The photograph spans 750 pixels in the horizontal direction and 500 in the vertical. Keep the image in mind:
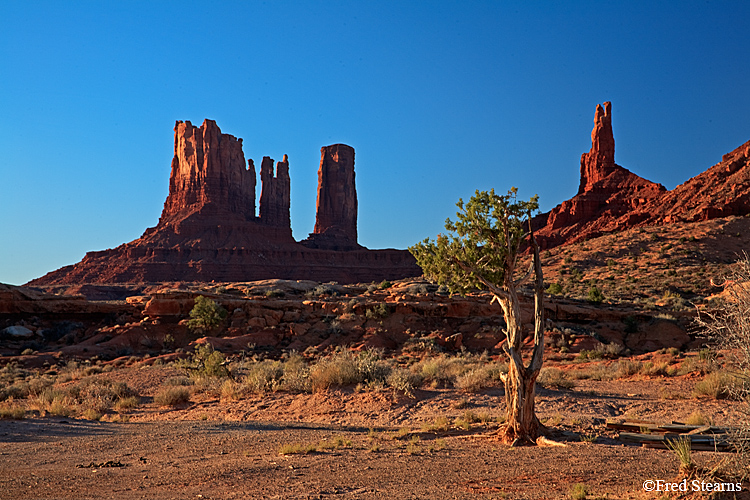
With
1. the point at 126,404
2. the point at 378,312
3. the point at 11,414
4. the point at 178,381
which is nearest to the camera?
the point at 11,414

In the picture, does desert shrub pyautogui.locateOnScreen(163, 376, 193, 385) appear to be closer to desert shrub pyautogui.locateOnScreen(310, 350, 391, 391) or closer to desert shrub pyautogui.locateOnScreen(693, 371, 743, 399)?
desert shrub pyautogui.locateOnScreen(310, 350, 391, 391)

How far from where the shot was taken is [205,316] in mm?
30500

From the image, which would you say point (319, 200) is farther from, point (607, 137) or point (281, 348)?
point (281, 348)

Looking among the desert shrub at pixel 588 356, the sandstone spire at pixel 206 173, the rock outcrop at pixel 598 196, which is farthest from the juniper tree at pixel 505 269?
the sandstone spire at pixel 206 173

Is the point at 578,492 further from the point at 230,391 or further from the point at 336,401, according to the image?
the point at 230,391

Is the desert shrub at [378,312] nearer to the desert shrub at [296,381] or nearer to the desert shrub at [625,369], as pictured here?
the desert shrub at [625,369]

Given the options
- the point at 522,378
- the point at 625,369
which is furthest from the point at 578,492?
the point at 625,369

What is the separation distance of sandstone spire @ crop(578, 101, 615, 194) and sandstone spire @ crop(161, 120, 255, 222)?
62.4 m

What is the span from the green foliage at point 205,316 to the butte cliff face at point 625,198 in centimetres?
5272

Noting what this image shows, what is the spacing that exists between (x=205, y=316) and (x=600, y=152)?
81092mm

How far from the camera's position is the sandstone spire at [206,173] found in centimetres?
10444

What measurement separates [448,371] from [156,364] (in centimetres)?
1299

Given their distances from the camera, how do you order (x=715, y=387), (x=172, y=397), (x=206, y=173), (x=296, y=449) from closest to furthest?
(x=296, y=449) → (x=715, y=387) → (x=172, y=397) → (x=206, y=173)

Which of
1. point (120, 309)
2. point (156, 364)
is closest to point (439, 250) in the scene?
point (156, 364)
